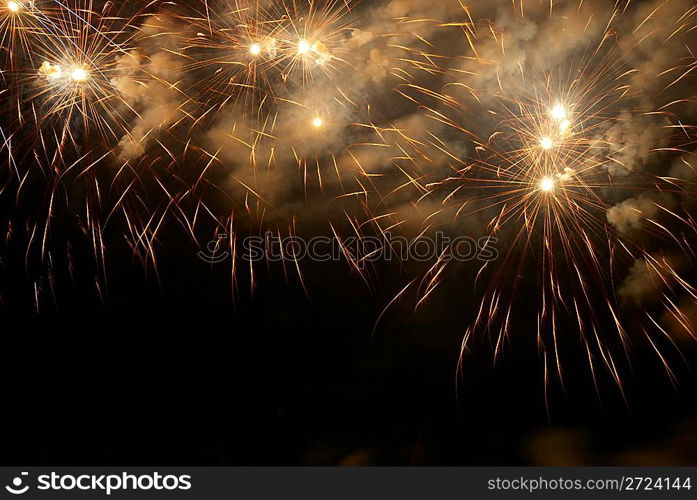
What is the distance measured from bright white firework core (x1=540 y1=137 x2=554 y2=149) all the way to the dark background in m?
0.97

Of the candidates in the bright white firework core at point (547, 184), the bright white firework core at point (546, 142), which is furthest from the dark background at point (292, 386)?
the bright white firework core at point (546, 142)

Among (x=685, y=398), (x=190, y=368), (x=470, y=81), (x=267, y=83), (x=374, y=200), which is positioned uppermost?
(x=267, y=83)

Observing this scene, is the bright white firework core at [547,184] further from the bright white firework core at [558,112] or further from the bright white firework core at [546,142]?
the bright white firework core at [558,112]

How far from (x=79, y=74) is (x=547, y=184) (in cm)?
290

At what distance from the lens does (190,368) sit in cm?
319

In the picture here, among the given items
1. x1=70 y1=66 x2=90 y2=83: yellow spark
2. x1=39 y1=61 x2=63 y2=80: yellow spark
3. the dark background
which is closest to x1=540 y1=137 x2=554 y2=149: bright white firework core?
the dark background

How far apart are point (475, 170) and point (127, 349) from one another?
7.70ft

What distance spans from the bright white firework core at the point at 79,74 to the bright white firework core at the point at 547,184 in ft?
9.27

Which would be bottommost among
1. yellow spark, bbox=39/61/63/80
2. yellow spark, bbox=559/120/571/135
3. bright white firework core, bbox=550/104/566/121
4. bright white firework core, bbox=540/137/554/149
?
bright white firework core, bbox=540/137/554/149

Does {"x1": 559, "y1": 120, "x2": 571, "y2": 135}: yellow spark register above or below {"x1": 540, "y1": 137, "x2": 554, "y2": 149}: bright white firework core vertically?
above

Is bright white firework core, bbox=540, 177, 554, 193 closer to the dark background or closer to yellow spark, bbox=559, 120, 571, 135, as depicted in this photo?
yellow spark, bbox=559, 120, 571, 135

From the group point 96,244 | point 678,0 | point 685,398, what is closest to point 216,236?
point 96,244

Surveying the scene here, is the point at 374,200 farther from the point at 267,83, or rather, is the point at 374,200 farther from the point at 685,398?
the point at 685,398

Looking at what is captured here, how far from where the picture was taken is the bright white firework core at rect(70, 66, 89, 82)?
10.6 feet
